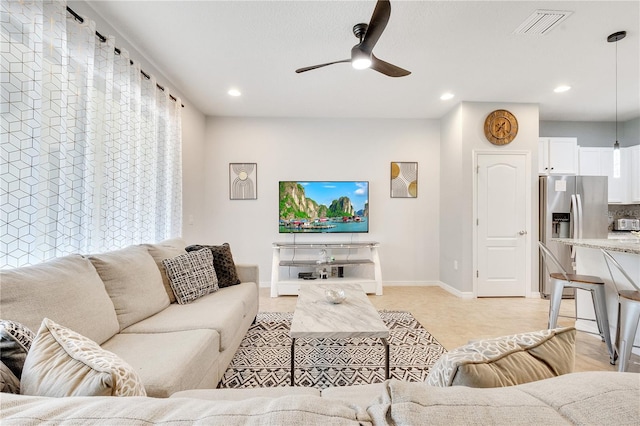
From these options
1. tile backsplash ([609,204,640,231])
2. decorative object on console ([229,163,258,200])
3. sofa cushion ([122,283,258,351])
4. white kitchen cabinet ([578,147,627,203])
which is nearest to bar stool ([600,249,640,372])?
sofa cushion ([122,283,258,351])

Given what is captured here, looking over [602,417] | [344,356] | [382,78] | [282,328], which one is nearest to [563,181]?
[382,78]

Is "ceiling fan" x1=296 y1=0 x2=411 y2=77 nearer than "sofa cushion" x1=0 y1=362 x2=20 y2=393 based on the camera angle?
No

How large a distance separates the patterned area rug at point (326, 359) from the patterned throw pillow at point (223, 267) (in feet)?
1.75

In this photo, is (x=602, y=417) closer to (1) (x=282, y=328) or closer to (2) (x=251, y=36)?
(1) (x=282, y=328)

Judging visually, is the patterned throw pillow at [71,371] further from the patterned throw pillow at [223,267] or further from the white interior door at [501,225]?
the white interior door at [501,225]

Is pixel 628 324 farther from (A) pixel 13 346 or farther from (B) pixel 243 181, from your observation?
(B) pixel 243 181

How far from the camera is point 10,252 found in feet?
4.69

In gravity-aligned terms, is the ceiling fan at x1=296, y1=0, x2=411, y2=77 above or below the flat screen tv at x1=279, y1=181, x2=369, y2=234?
above

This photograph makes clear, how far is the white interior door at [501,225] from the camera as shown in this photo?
3719 mm

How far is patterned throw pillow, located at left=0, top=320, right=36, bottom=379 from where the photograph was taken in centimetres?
83

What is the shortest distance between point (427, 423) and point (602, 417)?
29cm

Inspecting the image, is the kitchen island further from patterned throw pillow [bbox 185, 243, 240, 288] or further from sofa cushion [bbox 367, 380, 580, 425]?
patterned throw pillow [bbox 185, 243, 240, 288]

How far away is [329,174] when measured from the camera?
14.2ft

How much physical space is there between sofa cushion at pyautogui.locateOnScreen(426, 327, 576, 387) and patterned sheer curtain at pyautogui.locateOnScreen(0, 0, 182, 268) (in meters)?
2.10
